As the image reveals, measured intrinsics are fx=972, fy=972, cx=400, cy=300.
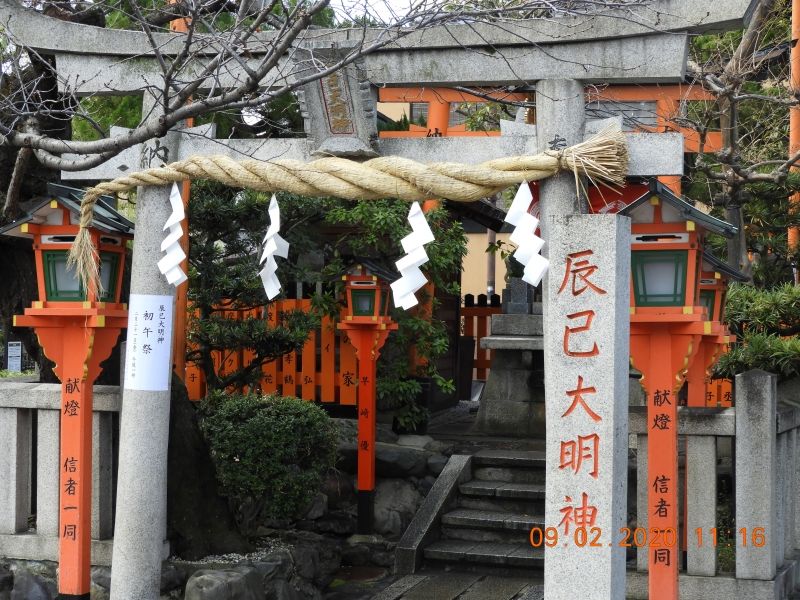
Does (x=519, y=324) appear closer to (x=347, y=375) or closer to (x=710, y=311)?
(x=347, y=375)

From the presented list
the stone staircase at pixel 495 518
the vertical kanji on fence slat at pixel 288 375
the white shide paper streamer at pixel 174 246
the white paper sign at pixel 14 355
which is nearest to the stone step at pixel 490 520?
the stone staircase at pixel 495 518

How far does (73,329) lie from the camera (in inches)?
294

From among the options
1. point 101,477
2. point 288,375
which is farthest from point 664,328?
point 288,375

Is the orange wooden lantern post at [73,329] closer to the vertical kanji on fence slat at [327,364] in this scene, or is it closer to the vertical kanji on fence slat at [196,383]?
the vertical kanji on fence slat at [327,364]

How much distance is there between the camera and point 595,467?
16.2 ft

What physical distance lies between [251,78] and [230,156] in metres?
1.19

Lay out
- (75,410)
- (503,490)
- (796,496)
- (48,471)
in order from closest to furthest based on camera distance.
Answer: (75,410), (48,471), (796,496), (503,490)

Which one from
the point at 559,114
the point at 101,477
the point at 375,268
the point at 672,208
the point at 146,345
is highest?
the point at 559,114

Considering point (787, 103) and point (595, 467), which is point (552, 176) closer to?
point (595, 467)

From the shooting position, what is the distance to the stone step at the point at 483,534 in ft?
32.2

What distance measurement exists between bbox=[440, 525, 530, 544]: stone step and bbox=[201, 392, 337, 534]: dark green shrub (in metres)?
1.84

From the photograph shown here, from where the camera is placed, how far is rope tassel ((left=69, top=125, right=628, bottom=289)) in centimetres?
536

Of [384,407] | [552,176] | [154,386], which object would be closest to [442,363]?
[384,407]

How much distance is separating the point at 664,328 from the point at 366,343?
4.45 m
